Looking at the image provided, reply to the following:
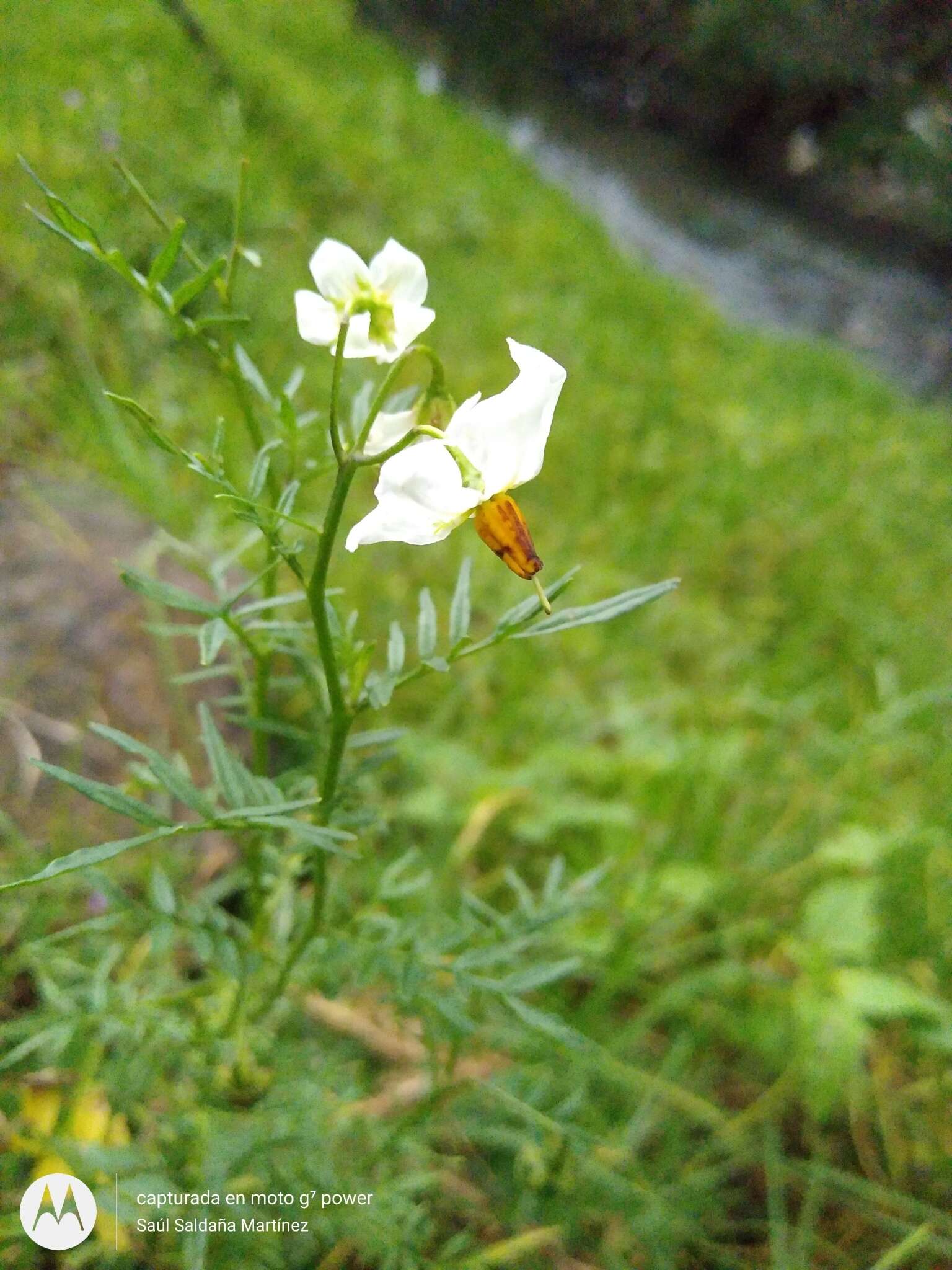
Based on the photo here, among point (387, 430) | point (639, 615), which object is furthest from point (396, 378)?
point (639, 615)

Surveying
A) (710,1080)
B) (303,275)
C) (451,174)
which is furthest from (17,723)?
(451,174)

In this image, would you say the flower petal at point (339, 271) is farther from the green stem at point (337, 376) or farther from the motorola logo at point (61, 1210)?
the motorola logo at point (61, 1210)

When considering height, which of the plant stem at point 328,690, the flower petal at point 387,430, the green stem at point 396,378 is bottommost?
the plant stem at point 328,690

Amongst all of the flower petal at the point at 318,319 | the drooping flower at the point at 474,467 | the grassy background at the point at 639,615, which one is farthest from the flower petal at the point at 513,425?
the grassy background at the point at 639,615

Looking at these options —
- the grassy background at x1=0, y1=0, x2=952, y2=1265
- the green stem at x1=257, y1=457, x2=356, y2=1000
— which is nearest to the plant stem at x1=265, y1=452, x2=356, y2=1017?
the green stem at x1=257, y1=457, x2=356, y2=1000

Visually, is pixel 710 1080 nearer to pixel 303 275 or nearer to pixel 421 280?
pixel 421 280

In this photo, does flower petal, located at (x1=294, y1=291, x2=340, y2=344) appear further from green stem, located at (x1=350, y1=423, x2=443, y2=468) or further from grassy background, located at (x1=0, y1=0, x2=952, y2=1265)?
grassy background, located at (x1=0, y1=0, x2=952, y2=1265)
